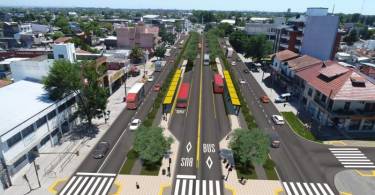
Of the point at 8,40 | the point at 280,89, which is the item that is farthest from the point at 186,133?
the point at 8,40

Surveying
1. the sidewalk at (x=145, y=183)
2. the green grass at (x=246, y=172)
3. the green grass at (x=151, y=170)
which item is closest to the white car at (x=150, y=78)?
the green grass at (x=151, y=170)

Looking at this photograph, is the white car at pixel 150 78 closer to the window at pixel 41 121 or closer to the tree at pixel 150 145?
the window at pixel 41 121

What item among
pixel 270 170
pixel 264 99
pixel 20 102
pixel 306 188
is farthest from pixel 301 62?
pixel 20 102

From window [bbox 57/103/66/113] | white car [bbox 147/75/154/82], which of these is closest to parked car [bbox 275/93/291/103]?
white car [bbox 147/75/154/82]

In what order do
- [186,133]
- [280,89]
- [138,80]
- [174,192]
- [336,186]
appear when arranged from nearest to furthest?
[174,192]
[336,186]
[186,133]
[280,89]
[138,80]

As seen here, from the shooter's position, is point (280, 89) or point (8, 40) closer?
Answer: point (280, 89)

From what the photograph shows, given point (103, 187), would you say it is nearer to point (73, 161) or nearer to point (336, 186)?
point (73, 161)
